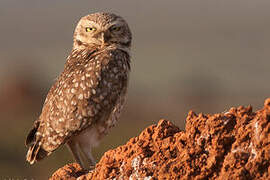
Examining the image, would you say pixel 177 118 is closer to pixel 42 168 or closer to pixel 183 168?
pixel 42 168

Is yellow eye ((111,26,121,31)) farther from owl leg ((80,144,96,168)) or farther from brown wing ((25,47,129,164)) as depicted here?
owl leg ((80,144,96,168))

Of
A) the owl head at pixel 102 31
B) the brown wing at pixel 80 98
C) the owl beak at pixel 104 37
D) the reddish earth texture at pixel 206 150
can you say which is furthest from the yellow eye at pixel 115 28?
the reddish earth texture at pixel 206 150

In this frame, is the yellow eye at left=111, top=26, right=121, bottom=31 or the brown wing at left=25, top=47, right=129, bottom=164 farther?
the yellow eye at left=111, top=26, right=121, bottom=31

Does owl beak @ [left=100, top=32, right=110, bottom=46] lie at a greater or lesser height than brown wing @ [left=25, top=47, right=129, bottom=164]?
greater

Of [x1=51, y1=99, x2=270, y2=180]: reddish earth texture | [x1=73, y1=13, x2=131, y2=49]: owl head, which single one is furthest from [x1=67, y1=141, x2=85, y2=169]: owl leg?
[x1=51, y1=99, x2=270, y2=180]: reddish earth texture

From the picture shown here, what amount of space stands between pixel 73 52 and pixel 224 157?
4439 mm

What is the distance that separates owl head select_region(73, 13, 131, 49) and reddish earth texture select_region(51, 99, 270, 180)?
3173 millimetres

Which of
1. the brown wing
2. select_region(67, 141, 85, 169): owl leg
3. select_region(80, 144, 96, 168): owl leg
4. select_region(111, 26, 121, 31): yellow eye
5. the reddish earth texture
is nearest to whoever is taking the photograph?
the reddish earth texture

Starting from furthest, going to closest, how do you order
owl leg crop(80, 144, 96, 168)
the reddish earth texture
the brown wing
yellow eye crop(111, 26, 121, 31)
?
yellow eye crop(111, 26, 121, 31) < owl leg crop(80, 144, 96, 168) < the brown wing < the reddish earth texture

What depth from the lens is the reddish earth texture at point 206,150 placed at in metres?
5.64

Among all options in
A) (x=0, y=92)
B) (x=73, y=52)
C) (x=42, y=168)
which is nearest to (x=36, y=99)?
(x=0, y=92)

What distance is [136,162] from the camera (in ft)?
20.7

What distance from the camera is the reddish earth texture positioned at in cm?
564

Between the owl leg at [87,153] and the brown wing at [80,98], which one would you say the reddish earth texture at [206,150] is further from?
the owl leg at [87,153]
